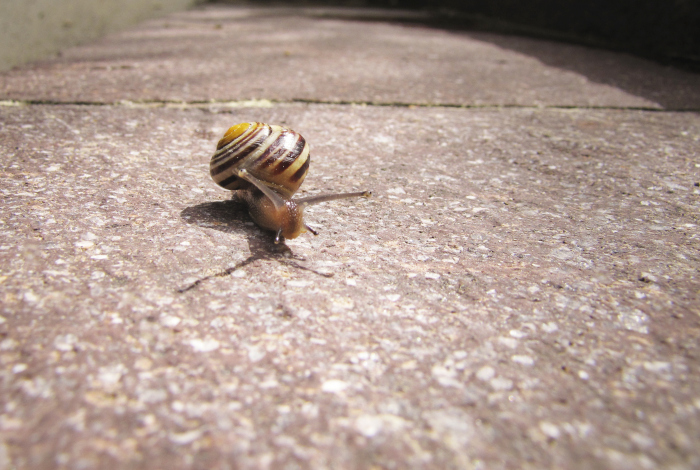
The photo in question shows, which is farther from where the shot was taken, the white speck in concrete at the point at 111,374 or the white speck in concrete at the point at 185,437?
the white speck in concrete at the point at 111,374

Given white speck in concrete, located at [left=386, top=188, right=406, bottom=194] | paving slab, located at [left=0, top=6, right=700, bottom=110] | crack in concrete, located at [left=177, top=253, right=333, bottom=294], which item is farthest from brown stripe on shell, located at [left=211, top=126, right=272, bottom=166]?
paving slab, located at [left=0, top=6, right=700, bottom=110]

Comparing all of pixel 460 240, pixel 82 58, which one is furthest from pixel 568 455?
pixel 82 58

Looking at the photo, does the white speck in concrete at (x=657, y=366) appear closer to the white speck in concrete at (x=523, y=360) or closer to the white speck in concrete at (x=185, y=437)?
the white speck in concrete at (x=523, y=360)

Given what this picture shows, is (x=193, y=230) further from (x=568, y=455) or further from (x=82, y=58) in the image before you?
(x=82, y=58)

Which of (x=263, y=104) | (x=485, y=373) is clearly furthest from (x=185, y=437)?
(x=263, y=104)

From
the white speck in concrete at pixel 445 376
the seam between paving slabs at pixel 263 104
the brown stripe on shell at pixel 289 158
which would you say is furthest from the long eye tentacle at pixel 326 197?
the seam between paving slabs at pixel 263 104

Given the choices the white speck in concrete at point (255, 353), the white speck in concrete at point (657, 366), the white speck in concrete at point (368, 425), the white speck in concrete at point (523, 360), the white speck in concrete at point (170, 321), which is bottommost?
the white speck in concrete at point (368, 425)

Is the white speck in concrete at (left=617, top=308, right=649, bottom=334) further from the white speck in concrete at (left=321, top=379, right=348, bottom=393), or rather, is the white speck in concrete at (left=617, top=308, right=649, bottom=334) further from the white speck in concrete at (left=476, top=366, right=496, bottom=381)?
the white speck in concrete at (left=321, top=379, right=348, bottom=393)
